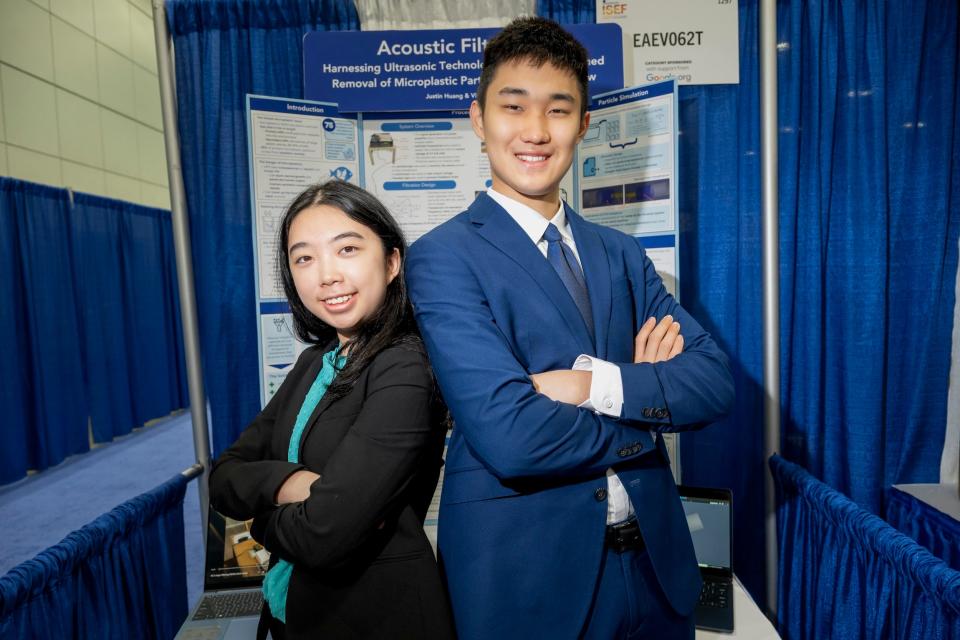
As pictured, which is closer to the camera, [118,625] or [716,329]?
[118,625]

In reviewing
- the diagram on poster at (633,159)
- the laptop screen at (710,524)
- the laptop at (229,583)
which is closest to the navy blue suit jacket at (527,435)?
the laptop screen at (710,524)

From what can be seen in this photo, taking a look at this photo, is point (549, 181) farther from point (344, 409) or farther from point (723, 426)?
point (723, 426)

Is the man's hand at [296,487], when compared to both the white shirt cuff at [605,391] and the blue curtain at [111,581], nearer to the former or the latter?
the white shirt cuff at [605,391]

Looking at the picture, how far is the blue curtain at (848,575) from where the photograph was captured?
1.42 meters

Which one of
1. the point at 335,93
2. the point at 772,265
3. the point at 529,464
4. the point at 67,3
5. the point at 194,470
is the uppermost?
the point at 67,3

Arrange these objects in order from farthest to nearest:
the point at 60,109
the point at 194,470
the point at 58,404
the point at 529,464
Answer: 1. the point at 60,109
2. the point at 58,404
3. the point at 194,470
4. the point at 529,464

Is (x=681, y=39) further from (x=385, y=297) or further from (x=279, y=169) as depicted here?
(x=385, y=297)

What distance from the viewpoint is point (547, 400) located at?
104 cm

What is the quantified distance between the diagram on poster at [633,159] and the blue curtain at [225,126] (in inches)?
47.6

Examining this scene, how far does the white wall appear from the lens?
16.6 ft

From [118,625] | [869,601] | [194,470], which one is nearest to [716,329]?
[869,601]

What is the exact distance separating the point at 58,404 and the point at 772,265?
19.3 feet

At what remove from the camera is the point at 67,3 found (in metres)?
5.68

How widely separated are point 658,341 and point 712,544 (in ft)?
3.54
